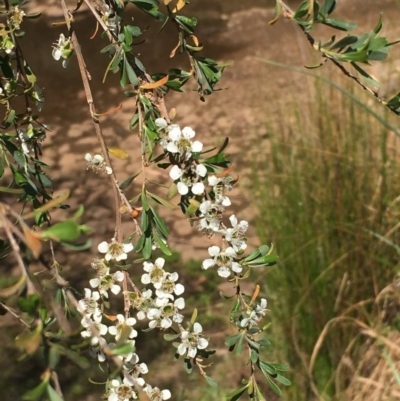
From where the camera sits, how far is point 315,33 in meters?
2.46

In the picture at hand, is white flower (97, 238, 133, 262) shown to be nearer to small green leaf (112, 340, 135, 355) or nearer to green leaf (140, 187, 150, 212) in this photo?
green leaf (140, 187, 150, 212)

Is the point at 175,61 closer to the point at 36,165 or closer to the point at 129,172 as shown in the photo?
the point at 129,172

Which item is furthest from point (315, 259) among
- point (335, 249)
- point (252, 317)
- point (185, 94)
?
point (185, 94)

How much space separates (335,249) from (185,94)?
165 centimetres

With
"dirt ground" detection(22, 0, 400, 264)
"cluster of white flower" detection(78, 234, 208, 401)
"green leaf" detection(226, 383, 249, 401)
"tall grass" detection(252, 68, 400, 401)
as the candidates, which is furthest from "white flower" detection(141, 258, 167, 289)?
"dirt ground" detection(22, 0, 400, 264)

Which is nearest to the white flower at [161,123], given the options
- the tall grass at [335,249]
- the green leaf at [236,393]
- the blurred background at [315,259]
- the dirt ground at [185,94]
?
the green leaf at [236,393]

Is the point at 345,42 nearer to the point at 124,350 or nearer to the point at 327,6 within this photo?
the point at 327,6

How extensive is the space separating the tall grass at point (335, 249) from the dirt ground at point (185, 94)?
362mm

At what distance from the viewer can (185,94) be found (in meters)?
2.66

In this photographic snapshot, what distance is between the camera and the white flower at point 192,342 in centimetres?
44

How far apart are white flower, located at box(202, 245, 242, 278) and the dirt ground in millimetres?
1185

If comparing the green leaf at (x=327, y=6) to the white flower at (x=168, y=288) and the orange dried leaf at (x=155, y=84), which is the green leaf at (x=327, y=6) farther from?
the white flower at (x=168, y=288)

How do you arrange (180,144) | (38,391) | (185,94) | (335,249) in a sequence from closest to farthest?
1. (38,391)
2. (180,144)
3. (335,249)
4. (185,94)

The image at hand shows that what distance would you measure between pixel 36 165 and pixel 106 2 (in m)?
0.16
